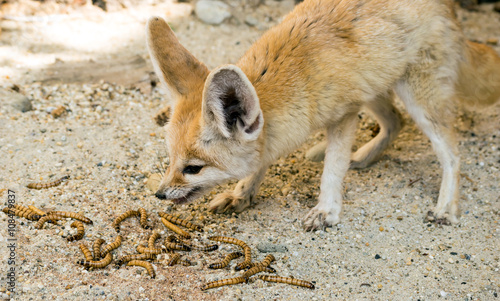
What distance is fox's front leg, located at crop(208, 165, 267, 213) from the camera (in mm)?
4617

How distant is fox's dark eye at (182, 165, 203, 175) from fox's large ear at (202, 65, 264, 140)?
379mm

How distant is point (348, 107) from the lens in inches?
167

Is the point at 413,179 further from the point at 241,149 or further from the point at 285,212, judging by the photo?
the point at 241,149

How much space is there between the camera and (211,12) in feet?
25.2

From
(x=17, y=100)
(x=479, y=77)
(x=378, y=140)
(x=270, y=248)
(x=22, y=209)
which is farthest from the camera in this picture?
(x=378, y=140)

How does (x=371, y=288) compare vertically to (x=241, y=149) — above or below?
below

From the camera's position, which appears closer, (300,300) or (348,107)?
(300,300)

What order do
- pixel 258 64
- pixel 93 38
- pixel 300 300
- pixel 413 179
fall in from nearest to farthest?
pixel 300 300
pixel 258 64
pixel 413 179
pixel 93 38

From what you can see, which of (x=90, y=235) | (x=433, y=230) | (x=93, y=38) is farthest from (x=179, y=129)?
(x=93, y=38)

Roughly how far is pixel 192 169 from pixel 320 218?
4.41ft

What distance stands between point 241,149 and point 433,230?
202 cm

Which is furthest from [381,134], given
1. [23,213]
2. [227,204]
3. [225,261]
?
[23,213]

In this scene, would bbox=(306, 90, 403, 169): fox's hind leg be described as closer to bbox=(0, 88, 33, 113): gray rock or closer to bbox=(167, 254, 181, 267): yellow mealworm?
bbox=(167, 254, 181, 267): yellow mealworm

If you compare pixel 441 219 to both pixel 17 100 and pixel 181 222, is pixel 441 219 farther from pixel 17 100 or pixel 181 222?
pixel 17 100
